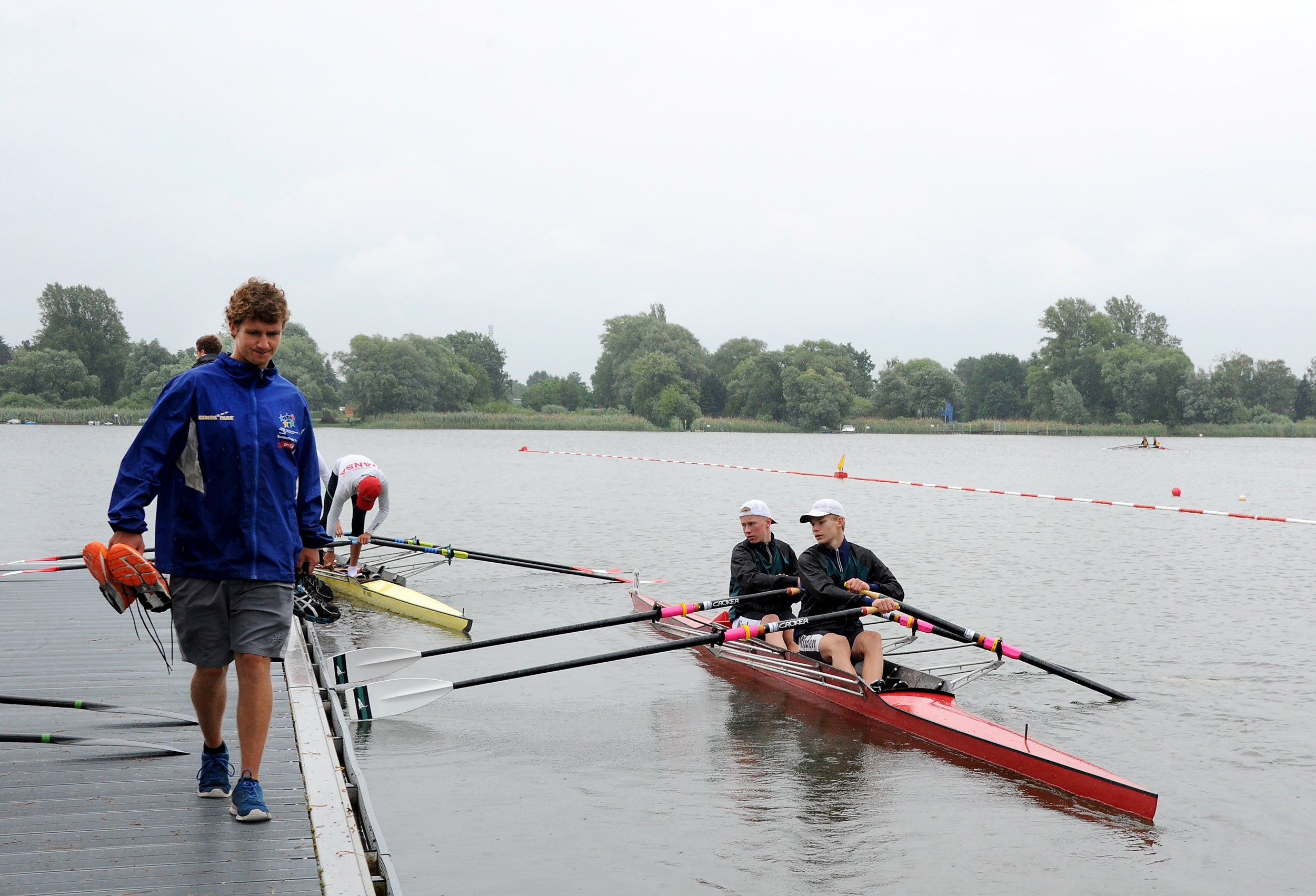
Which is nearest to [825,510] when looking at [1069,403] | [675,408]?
[675,408]

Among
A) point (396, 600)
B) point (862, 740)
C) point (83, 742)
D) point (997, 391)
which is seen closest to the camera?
point (83, 742)

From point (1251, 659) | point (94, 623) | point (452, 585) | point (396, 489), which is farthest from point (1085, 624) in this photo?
point (396, 489)

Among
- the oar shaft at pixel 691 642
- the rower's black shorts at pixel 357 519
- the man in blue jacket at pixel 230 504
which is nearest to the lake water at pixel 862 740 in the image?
the oar shaft at pixel 691 642

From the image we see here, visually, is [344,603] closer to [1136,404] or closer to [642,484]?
[642,484]

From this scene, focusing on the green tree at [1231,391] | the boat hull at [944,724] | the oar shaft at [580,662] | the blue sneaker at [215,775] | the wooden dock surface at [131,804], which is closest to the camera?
the wooden dock surface at [131,804]

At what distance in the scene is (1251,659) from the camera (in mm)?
10328

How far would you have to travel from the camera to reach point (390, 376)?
89.2 m

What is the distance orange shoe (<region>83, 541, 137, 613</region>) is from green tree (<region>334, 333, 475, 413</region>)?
3457 inches

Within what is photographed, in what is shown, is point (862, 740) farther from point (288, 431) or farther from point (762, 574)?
point (288, 431)

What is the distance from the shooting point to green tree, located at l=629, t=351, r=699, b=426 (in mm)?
94250

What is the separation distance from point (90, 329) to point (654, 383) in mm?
55165

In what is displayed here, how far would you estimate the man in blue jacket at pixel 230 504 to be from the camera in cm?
374

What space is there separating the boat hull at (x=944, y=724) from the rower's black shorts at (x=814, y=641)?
0.08 meters

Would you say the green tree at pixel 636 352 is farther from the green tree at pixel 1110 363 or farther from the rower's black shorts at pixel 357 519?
→ the rower's black shorts at pixel 357 519
